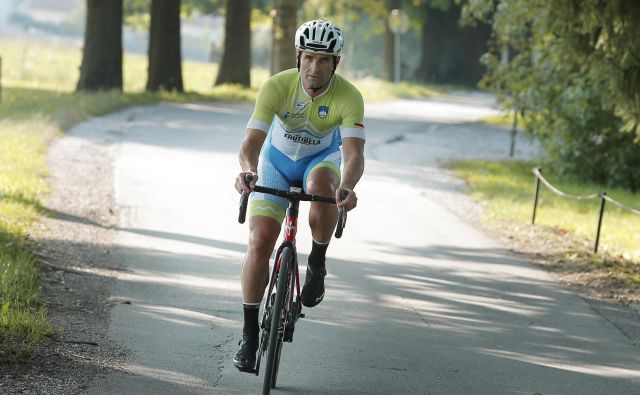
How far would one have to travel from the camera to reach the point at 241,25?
41438 mm

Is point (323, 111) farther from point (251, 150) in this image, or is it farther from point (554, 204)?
point (554, 204)

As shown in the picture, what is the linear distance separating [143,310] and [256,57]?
290ft

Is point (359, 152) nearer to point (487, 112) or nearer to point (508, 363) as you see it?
point (508, 363)

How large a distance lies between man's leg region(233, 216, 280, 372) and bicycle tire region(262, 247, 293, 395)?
6.7 inches

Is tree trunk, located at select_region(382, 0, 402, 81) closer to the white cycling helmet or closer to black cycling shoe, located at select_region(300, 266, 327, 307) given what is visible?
black cycling shoe, located at select_region(300, 266, 327, 307)

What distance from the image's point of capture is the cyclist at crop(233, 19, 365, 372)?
6629 millimetres

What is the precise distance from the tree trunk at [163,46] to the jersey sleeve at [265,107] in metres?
28.7

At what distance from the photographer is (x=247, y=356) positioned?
21.7 ft

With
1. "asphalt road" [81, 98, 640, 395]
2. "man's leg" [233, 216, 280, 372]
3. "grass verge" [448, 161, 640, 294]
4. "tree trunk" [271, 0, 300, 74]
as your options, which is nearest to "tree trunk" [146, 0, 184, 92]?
"tree trunk" [271, 0, 300, 74]

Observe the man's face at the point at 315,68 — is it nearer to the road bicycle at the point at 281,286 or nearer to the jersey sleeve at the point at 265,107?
the jersey sleeve at the point at 265,107

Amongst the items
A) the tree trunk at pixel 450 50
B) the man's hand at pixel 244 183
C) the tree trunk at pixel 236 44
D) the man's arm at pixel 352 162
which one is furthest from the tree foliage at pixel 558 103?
the tree trunk at pixel 450 50

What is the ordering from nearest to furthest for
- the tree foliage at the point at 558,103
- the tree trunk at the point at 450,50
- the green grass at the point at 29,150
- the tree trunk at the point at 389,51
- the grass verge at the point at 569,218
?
the green grass at the point at 29,150 < the grass verge at the point at 569,218 < the tree foliage at the point at 558,103 < the tree trunk at the point at 389,51 < the tree trunk at the point at 450,50

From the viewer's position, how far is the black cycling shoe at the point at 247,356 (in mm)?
6590

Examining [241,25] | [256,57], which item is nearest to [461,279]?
[241,25]
